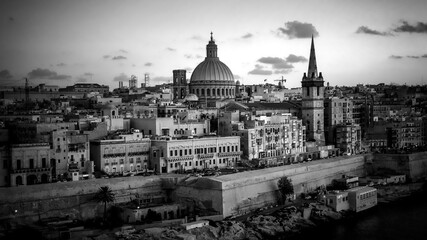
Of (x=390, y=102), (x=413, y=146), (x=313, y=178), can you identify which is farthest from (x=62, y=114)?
(x=390, y=102)

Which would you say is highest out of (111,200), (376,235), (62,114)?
(62,114)

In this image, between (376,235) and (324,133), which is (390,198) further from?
(324,133)

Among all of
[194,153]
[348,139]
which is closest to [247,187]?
[194,153]

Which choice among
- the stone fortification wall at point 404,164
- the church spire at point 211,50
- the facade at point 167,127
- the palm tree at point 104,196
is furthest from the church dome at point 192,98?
the palm tree at point 104,196

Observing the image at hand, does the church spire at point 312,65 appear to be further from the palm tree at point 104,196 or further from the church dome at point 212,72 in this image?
the palm tree at point 104,196

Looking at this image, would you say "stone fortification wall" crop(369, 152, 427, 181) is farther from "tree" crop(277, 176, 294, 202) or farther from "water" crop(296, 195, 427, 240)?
"tree" crop(277, 176, 294, 202)

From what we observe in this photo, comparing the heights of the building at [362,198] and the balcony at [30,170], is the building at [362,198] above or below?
below

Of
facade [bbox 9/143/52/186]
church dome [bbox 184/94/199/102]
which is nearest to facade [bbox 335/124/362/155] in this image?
church dome [bbox 184/94/199/102]
